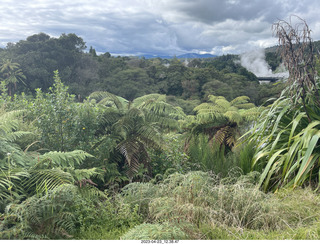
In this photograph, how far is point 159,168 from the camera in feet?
13.1

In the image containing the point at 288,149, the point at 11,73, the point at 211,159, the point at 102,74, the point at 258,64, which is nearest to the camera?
the point at 288,149

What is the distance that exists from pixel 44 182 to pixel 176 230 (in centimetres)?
113

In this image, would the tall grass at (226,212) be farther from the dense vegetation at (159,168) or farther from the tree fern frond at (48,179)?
the tree fern frond at (48,179)

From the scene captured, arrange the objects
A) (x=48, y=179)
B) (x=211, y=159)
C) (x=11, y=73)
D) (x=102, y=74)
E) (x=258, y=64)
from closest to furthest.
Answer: (x=48, y=179) → (x=211, y=159) → (x=11, y=73) → (x=258, y=64) → (x=102, y=74)

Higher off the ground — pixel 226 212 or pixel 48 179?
pixel 48 179

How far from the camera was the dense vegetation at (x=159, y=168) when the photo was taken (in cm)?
223

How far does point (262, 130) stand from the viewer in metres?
4.04

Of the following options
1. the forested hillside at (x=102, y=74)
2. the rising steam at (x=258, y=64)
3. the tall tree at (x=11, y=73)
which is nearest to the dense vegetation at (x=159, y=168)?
the forested hillside at (x=102, y=74)

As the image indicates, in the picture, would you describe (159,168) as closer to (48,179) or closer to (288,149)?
(288,149)

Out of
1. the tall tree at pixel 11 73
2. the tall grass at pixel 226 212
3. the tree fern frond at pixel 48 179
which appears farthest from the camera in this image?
the tall tree at pixel 11 73

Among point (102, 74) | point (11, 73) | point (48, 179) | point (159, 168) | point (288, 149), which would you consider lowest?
point (159, 168)

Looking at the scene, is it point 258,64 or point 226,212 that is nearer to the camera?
point 226,212

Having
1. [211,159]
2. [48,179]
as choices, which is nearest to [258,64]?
[211,159]
